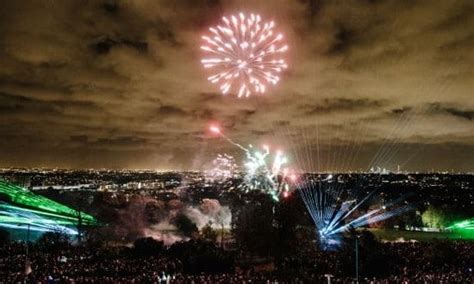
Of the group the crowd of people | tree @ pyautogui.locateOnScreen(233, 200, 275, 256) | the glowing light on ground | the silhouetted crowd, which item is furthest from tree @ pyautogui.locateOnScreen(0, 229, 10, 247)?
the glowing light on ground

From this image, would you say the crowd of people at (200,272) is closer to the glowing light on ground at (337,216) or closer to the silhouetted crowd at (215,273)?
the silhouetted crowd at (215,273)

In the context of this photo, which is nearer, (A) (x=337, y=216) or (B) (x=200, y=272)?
(B) (x=200, y=272)

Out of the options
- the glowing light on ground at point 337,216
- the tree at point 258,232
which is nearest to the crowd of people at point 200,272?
the tree at point 258,232

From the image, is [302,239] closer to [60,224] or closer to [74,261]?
[74,261]

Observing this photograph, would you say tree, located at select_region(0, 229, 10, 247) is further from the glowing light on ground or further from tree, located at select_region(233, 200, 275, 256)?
the glowing light on ground

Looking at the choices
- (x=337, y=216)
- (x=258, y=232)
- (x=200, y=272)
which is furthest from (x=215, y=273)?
(x=337, y=216)

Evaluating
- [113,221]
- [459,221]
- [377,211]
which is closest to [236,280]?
[113,221]

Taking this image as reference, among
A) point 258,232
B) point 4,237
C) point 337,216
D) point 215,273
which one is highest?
point 337,216

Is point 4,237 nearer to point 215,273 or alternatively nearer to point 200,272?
point 200,272
